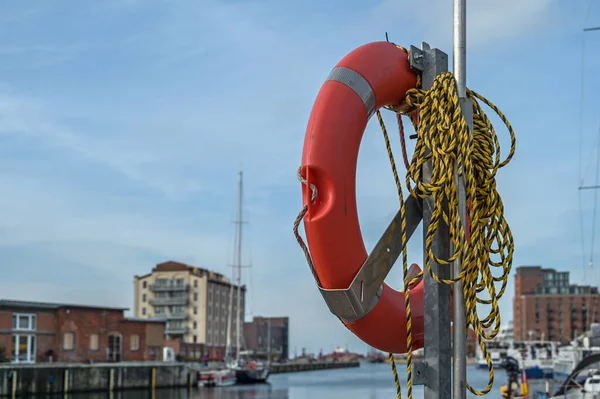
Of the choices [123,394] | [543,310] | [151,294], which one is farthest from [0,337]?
[543,310]

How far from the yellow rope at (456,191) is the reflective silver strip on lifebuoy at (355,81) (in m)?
0.33

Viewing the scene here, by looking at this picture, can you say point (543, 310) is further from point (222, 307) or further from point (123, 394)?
point (123, 394)

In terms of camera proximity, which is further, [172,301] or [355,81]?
[172,301]

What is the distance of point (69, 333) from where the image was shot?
163 feet

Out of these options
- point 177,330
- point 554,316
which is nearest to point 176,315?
point 177,330

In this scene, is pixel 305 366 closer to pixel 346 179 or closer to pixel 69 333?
pixel 69 333

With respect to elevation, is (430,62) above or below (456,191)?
above

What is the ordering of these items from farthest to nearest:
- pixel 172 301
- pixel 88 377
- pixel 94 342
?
1. pixel 172 301
2. pixel 94 342
3. pixel 88 377

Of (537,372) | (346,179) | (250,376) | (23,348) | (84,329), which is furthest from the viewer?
(537,372)

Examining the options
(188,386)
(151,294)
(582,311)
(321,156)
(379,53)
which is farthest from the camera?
(582,311)

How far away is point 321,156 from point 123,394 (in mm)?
43986

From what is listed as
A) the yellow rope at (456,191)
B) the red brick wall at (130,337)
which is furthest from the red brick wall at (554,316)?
the yellow rope at (456,191)

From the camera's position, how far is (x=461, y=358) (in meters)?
4.83

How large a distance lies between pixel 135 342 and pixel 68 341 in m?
5.75
